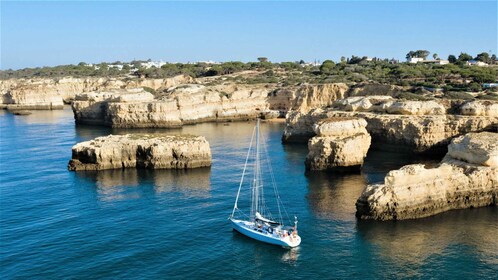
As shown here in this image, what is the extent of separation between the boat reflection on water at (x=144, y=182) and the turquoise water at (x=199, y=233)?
114mm

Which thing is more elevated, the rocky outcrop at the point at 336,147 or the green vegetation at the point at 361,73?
the green vegetation at the point at 361,73

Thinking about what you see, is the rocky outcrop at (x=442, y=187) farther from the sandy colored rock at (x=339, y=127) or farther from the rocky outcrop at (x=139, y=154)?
the rocky outcrop at (x=139, y=154)

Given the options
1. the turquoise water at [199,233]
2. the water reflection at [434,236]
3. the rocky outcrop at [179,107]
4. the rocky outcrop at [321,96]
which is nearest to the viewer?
the turquoise water at [199,233]

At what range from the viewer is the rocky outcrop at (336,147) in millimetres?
57469

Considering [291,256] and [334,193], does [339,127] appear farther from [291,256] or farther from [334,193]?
[291,256]

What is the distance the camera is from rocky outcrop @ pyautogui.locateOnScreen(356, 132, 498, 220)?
40.5 m

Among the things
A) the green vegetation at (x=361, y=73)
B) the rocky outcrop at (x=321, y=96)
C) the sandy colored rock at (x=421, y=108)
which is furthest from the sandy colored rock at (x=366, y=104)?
the rocky outcrop at (x=321, y=96)

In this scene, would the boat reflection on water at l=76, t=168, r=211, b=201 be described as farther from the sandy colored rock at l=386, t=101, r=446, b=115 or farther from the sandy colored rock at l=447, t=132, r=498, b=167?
the sandy colored rock at l=386, t=101, r=446, b=115

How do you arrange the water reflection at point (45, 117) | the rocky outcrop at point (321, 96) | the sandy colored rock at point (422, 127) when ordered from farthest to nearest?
1. the rocky outcrop at point (321, 96)
2. the water reflection at point (45, 117)
3. the sandy colored rock at point (422, 127)

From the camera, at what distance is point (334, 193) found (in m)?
49.7

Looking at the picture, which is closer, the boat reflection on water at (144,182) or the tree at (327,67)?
the boat reflection on water at (144,182)

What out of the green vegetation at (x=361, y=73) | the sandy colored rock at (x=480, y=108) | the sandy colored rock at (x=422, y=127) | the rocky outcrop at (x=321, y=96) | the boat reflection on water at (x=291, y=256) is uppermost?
the green vegetation at (x=361, y=73)

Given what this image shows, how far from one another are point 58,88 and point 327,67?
270ft

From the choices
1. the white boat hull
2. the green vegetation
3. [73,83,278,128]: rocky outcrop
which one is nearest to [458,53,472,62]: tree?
the green vegetation
